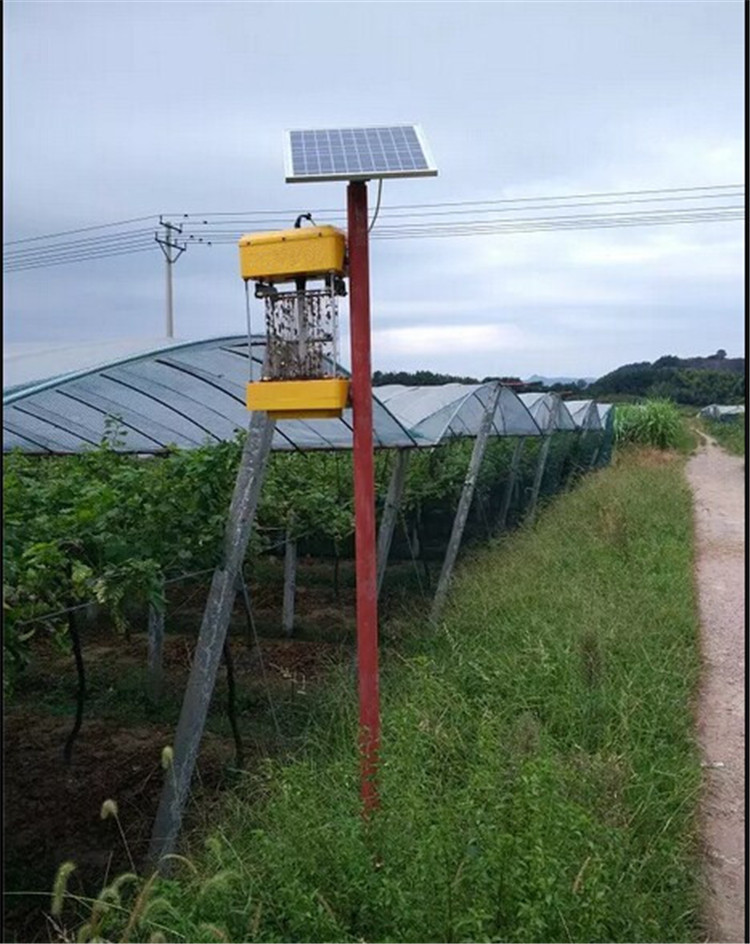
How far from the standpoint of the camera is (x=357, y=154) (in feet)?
9.65

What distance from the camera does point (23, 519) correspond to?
3.28m

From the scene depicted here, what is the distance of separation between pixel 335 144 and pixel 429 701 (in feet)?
7.65

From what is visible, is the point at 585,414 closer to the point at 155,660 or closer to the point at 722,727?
the point at 722,727

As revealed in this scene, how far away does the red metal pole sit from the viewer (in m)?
2.98

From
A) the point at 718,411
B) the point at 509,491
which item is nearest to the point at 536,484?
the point at 509,491

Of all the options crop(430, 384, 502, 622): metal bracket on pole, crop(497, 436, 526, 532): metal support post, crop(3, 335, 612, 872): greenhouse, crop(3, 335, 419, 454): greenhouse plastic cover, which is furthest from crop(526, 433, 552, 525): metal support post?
crop(3, 335, 419, 454): greenhouse plastic cover

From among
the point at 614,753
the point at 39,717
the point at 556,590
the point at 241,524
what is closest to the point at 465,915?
the point at 614,753

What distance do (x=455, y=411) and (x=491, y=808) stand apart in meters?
5.43

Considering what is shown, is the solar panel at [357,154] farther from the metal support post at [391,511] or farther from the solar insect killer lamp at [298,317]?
the metal support post at [391,511]

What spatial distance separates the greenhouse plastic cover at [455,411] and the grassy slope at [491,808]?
80.1 inches

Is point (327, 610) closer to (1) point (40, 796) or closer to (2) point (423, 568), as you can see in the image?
(2) point (423, 568)

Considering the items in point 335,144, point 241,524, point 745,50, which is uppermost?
point 745,50

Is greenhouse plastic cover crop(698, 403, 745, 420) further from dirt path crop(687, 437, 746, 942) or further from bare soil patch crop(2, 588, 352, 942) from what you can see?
bare soil patch crop(2, 588, 352, 942)

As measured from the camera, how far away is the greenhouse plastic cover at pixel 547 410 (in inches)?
469
